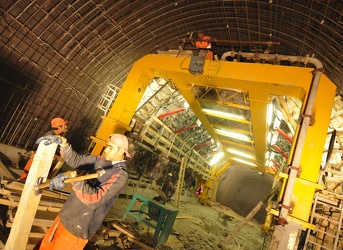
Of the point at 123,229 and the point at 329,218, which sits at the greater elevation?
the point at 329,218

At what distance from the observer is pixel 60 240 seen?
2680mm

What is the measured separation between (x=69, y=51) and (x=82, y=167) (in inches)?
230

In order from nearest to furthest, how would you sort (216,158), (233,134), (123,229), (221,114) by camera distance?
(123,229) → (221,114) → (233,134) → (216,158)

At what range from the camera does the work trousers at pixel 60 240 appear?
8.77 feet

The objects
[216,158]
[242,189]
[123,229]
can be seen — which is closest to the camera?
[123,229]

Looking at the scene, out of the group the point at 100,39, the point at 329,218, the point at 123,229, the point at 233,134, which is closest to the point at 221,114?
the point at 233,134

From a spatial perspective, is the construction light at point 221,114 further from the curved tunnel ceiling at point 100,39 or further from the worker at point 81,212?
the worker at point 81,212

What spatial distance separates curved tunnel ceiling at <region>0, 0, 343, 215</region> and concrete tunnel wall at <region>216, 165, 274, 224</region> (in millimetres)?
15892

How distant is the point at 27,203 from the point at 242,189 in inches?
1074

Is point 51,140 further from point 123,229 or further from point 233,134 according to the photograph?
point 233,134

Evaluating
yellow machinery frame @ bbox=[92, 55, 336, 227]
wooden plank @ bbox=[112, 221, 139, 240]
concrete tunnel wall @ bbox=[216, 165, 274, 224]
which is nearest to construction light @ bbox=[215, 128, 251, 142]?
yellow machinery frame @ bbox=[92, 55, 336, 227]

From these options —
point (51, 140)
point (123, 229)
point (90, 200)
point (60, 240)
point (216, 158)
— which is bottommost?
point (123, 229)

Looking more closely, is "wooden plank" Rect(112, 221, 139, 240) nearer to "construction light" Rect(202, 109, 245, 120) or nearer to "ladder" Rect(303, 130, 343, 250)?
"ladder" Rect(303, 130, 343, 250)

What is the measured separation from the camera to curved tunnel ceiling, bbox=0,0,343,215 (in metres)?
6.14
